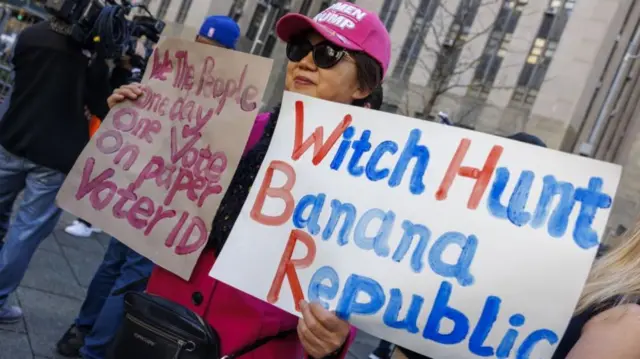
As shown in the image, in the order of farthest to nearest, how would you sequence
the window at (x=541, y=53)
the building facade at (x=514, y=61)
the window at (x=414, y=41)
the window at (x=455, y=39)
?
the window at (x=414, y=41) → the window at (x=541, y=53) → the building facade at (x=514, y=61) → the window at (x=455, y=39)

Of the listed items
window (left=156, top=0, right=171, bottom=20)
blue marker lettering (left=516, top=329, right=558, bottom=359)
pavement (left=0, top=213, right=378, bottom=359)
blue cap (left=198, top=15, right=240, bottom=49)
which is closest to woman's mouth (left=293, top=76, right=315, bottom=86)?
blue marker lettering (left=516, top=329, right=558, bottom=359)

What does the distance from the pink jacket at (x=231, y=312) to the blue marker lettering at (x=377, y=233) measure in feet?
0.93

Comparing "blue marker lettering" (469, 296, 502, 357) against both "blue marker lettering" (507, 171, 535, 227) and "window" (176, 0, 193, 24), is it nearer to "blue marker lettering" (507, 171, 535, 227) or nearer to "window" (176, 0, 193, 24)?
"blue marker lettering" (507, 171, 535, 227)

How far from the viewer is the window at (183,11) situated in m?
18.7

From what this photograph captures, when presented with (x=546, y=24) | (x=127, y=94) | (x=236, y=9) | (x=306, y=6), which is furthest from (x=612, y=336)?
(x=306, y=6)

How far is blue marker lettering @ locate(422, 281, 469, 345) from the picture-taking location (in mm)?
1213

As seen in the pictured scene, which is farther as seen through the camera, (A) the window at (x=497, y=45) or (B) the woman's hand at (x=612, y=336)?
(A) the window at (x=497, y=45)

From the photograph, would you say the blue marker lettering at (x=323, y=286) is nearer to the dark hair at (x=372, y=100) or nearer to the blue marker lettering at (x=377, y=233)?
the blue marker lettering at (x=377, y=233)

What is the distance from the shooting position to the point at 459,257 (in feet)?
4.07

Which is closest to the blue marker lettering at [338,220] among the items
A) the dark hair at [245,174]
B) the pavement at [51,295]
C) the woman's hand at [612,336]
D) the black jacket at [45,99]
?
the dark hair at [245,174]

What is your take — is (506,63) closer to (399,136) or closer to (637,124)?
(637,124)

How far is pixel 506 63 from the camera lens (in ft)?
57.9

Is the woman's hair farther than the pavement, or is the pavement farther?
the pavement

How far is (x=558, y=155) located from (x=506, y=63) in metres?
17.6
